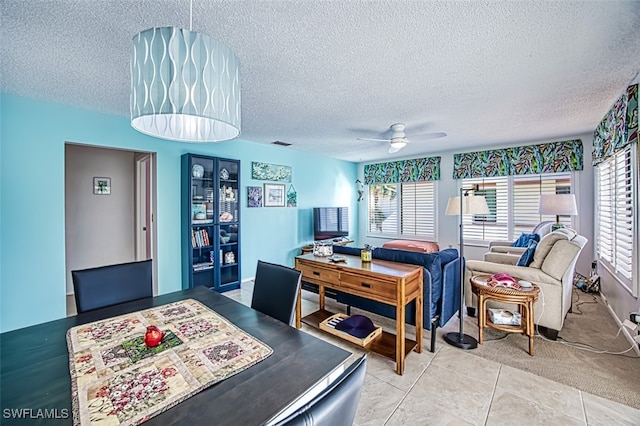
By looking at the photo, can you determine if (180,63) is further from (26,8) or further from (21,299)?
(21,299)

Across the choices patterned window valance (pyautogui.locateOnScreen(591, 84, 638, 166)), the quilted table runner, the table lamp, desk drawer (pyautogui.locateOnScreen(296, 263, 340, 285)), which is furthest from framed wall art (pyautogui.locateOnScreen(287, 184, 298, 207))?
patterned window valance (pyautogui.locateOnScreen(591, 84, 638, 166))

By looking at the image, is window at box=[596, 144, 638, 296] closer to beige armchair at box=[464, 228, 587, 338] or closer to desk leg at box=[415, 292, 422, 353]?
beige armchair at box=[464, 228, 587, 338]

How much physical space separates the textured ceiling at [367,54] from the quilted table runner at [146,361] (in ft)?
5.64

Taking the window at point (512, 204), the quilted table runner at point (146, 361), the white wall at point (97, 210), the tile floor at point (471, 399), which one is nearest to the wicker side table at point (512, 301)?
the tile floor at point (471, 399)

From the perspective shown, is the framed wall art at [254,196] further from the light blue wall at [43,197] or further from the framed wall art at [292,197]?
the light blue wall at [43,197]

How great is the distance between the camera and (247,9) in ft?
5.03

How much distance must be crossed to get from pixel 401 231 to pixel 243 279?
12.2ft

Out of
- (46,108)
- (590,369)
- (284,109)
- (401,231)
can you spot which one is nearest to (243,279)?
(284,109)

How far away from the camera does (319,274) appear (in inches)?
106

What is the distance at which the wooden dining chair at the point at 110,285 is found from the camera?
5.52ft

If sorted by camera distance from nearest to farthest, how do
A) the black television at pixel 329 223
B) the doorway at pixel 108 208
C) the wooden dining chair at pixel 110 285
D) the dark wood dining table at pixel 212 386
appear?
the dark wood dining table at pixel 212 386
the wooden dining chair at pixel 110 285
the doorway at pixel 108 208
the black television at pixel 329 223

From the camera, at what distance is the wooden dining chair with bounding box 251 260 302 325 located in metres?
1.62

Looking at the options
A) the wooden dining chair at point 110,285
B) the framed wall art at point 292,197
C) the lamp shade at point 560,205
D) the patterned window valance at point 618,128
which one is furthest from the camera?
the framed wall art at point 292,197

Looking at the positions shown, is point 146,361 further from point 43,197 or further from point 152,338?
point 43,197
